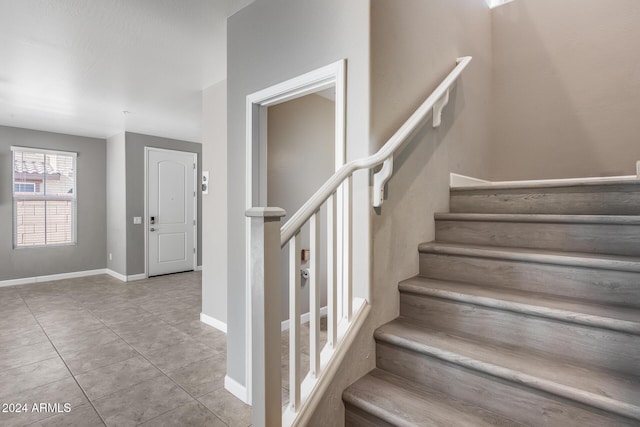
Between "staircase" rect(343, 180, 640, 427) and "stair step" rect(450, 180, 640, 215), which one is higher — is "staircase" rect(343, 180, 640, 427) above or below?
below

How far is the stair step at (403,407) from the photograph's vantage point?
3.95ft

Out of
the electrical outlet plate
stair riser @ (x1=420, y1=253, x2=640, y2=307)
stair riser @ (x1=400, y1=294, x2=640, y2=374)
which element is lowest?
stair riser @ (x1=400, y1=294, x2=640, y2=374)

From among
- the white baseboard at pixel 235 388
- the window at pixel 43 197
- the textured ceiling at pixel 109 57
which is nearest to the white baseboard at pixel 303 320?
the white baseboard at pixel 235 388

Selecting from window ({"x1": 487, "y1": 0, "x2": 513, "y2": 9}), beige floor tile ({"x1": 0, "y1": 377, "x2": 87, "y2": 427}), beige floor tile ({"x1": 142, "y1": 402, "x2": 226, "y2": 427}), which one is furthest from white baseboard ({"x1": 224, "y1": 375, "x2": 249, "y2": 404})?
window ({"x1": 487, "y1": 0, "x2": 513, "y2": 9})

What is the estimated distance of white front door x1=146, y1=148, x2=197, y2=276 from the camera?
234 inches

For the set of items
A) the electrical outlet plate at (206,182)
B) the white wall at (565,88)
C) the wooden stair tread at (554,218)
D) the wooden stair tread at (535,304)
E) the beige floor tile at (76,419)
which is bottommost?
the beige floor tile at (76,419)

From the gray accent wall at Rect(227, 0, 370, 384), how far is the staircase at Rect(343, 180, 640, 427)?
45 cm

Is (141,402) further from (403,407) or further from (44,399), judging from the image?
(403,407)

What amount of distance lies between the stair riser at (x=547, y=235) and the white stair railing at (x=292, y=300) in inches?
29.2

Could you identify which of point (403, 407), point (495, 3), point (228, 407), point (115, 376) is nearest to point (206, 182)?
point (115, 376)

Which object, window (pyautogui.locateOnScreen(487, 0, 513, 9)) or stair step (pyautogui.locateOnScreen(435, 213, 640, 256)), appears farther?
window (pyautogui.locateOnScreen(487, 0, 513, 9))

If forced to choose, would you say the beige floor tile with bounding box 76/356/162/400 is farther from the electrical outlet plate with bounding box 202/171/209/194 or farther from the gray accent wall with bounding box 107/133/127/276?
the gray accent wall with bounding box 107/133/127/276

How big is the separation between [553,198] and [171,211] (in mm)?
5927

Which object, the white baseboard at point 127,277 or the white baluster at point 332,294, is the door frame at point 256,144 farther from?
the white baseboard at point 127,277
